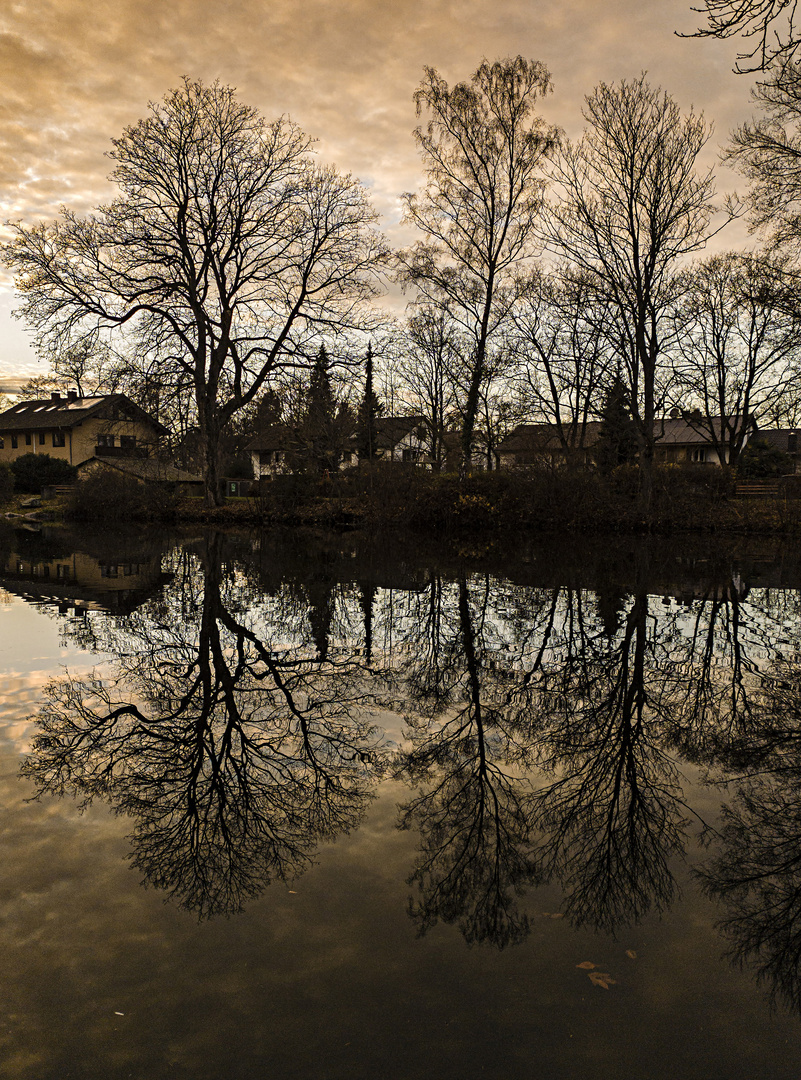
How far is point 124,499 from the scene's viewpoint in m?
37.1

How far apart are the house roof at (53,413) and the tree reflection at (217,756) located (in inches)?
2145

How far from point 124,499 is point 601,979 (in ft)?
124

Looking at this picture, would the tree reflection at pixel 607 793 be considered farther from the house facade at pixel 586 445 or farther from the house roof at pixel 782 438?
the house roof at pixel 782 438

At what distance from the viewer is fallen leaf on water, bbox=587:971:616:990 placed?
107 inches

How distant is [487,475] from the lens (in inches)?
1164

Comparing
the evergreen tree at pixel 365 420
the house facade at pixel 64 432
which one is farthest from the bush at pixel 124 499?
the house facade at pixel 64 432

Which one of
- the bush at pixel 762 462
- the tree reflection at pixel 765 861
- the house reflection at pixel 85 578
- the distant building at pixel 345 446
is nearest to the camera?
the tree reflection at pixel 765 861

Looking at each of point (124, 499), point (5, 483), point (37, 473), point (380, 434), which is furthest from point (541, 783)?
point (380, 434)

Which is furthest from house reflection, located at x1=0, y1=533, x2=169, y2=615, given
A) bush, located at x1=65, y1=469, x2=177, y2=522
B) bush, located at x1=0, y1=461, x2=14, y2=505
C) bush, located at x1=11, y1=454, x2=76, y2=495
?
bush, located at x1=11, y1=454, x2=76, y2=495

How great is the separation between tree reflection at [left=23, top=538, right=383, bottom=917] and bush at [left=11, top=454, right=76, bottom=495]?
4761 centimetres

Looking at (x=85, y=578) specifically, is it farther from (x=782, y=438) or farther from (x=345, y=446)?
(x=782, y=438)

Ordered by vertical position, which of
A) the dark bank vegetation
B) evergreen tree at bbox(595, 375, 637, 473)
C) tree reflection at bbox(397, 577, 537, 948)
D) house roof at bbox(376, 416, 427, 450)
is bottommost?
tree reflection at bbox(397, 577, 537, 948)

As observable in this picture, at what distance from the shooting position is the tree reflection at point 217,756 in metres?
3.63

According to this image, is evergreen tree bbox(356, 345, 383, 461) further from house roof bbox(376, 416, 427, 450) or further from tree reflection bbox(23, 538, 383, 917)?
tree reflection bbox(23, 538, 383, 917)
